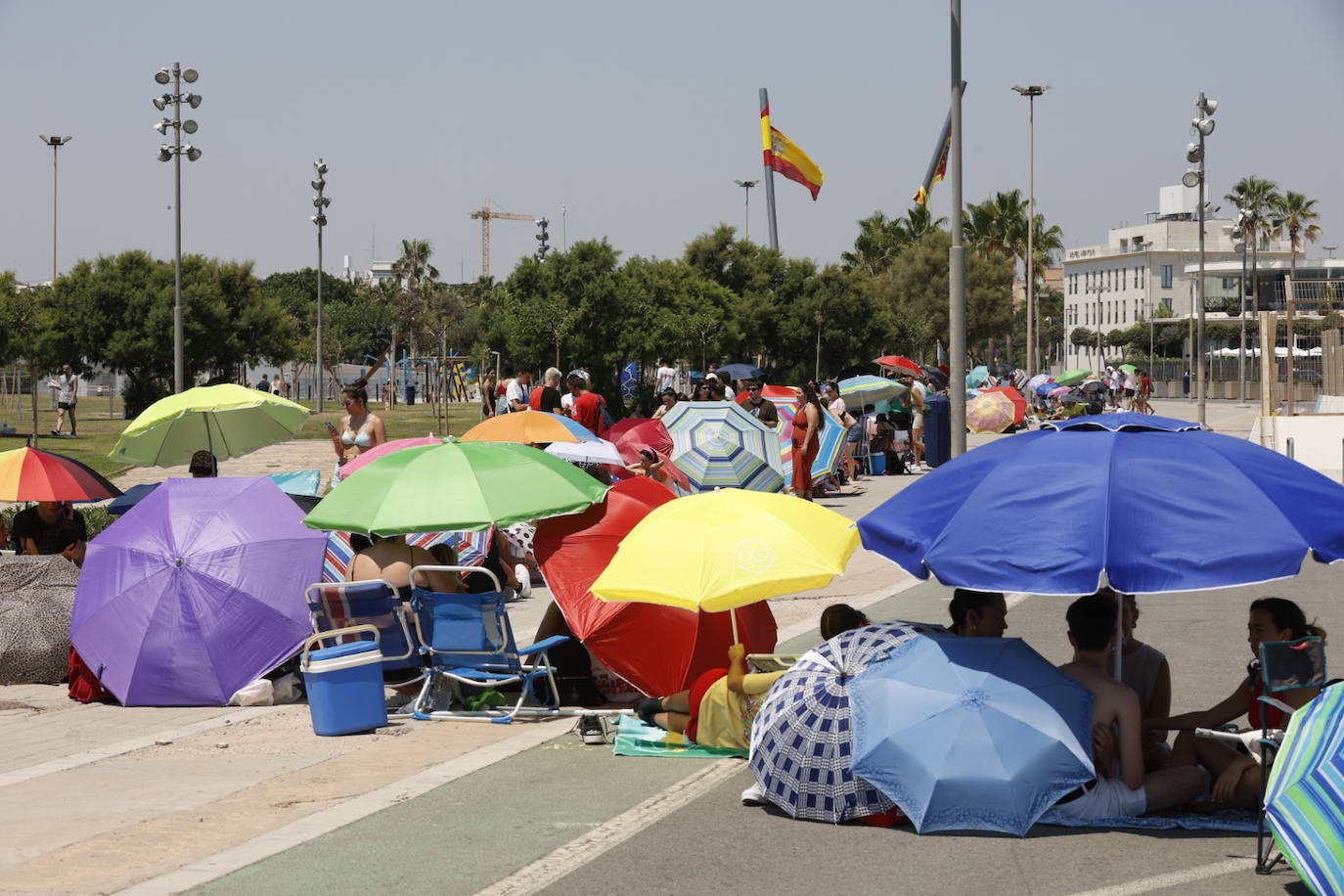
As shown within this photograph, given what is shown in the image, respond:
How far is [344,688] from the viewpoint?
30.6ft

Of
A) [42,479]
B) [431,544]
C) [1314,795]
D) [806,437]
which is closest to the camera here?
[1314,795]

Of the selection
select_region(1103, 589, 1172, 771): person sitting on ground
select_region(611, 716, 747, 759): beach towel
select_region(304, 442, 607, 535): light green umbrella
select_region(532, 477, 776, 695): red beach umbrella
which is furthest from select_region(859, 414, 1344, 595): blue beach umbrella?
select_region(304, 442, 607, 535): light green umbrella

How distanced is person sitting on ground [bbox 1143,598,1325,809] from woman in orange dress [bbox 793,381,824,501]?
47.3 ft

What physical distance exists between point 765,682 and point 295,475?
298 inches

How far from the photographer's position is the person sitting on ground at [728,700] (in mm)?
8328

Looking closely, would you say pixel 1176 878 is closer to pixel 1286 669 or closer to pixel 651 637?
pixel 1286 669

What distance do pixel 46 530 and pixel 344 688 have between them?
534 centimetres

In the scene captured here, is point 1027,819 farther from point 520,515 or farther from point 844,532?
point 520,515

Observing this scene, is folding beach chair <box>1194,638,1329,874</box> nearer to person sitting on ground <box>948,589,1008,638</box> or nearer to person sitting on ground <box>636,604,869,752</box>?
person sitting on ground <box>948,589,1008,638</box>

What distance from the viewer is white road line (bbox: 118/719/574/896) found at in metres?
6.30

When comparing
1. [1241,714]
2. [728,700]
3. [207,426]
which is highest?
[207,426]

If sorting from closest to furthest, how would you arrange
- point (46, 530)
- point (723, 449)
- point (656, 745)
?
1. point (656, 745)
2. point (46, 530)
3. point (723, 449)

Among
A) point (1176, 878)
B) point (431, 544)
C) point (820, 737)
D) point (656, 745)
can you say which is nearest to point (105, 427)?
point (431, 544)

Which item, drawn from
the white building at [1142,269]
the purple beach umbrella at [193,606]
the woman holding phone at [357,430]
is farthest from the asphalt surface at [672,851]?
the white building at [1142,269]
